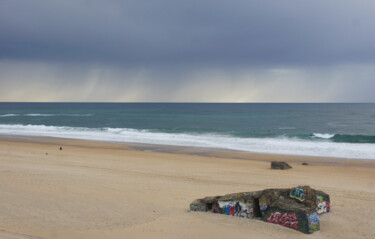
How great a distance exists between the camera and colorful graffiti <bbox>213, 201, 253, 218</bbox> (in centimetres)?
683

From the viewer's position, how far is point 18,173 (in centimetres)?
1256

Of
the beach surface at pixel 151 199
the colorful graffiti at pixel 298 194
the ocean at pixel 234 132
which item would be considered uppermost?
the ocean at pixel 234 132

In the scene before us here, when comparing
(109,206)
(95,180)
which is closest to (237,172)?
(95,180)

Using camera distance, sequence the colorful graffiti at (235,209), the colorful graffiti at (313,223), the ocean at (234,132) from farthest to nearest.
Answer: the ocean at (234,132) → the colorful graffiti at (235,209) → the colorful graffiti at (313,223)

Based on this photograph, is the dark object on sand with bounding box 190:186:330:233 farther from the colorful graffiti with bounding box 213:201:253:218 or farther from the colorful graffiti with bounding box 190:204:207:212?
the colorful graffiti with bounding box 190:204:207:212

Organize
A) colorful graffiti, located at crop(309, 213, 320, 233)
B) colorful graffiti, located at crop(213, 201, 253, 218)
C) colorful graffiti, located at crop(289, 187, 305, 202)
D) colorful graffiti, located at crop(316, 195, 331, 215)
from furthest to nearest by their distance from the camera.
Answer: colorful graffiti, located at crop(316, 195, 331, 215) < colorful graffiti, located at crop(213, 201, 253, 218) < colorful graffiti, located at crop(289, 187, 305, 202) < colorful graffiti, located at crop(309, 213, 320, 233)

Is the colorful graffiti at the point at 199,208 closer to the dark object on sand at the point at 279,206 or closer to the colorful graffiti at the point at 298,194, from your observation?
the dark object on sand at the point at 279,206

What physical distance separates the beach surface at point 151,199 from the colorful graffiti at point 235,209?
0.50 feet

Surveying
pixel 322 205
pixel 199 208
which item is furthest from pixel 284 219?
pixel 199 208

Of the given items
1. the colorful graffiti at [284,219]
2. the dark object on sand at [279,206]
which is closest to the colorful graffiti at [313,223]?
the dark object on sand at [279,206]

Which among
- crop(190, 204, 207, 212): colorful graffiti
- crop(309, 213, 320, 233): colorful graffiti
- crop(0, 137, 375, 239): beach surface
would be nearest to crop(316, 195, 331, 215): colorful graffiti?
crop(0, 137, 375, 239): beach surface

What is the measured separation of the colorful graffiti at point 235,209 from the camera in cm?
683

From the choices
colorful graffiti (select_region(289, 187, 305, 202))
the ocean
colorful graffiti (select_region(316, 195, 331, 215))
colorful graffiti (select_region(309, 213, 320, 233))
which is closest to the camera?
colorful graffiti (select_region(309, 213, 320, 233))

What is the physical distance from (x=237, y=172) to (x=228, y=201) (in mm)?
8017
